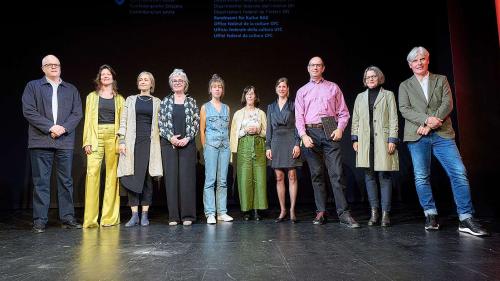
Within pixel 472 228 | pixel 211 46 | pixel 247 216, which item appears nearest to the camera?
pixel 472 228

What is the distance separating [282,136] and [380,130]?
0.95 meters

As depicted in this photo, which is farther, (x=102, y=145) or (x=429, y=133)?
(x=102, y=145)

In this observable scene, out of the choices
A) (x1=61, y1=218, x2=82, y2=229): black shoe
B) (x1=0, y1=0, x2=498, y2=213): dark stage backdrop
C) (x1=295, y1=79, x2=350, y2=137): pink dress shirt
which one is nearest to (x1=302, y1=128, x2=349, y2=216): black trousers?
(x1=295, y1=79, x2=350, y2=137): pink dress shirt

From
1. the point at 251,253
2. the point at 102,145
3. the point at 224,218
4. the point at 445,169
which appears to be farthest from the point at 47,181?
the point at 445,169

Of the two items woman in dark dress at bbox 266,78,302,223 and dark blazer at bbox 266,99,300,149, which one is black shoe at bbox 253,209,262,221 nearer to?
woman in dark dress at bbox 266,78,302,223

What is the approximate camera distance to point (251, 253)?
7.16 feet

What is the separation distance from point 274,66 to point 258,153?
1.75m

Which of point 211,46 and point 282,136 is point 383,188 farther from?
point 211,46

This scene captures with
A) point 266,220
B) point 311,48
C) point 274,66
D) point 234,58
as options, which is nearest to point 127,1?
point 234,58

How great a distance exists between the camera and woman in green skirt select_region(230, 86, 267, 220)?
382cm

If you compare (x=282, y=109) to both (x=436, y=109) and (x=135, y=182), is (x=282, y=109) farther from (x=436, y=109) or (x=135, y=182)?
(x=135, y=182)

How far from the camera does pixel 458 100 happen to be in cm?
385

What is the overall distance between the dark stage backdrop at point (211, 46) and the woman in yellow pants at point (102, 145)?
1.45m

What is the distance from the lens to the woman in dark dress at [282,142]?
3611 mm
